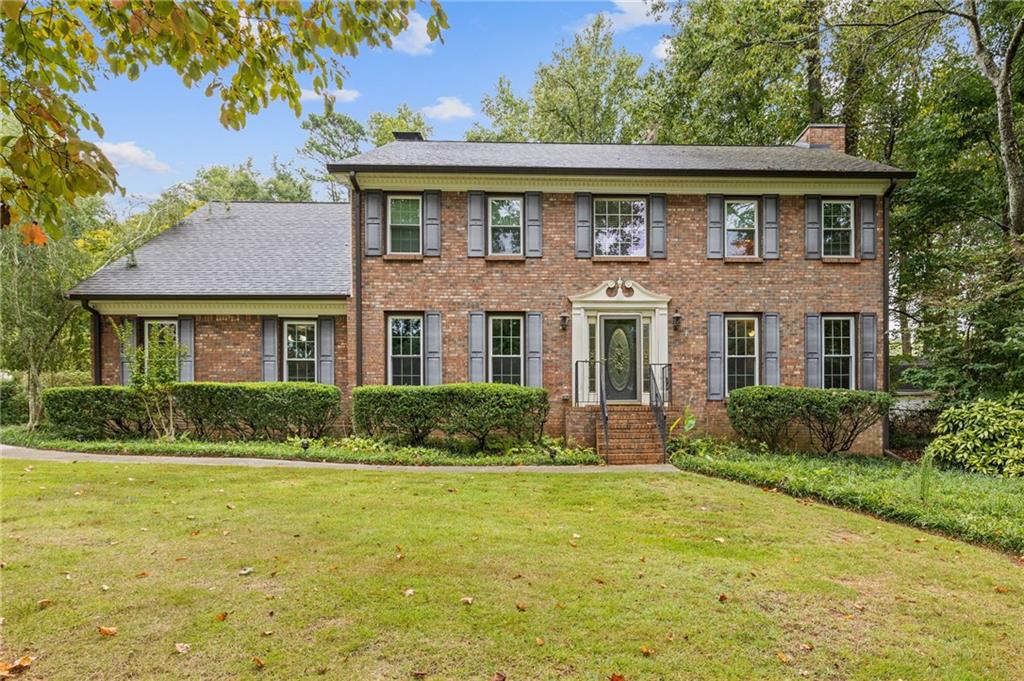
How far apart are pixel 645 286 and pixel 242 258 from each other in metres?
9.79

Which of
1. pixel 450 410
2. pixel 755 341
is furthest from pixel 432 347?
pixel 755 341

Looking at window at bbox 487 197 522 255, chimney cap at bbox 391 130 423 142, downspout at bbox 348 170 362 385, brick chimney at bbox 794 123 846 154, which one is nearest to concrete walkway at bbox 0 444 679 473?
downspout at bbox 348 170 362 385

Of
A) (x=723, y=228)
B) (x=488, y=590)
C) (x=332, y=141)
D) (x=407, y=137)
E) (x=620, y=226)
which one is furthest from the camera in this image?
(x=332, y=141)

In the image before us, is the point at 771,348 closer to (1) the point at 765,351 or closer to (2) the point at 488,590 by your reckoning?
(1) the point at 765,351

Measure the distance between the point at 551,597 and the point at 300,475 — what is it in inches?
218

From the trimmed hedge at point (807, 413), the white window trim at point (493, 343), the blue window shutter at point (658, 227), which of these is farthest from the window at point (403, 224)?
the trimmed hedge at point (807, 413)

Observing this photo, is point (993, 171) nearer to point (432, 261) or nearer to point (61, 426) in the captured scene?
point (432, 261)

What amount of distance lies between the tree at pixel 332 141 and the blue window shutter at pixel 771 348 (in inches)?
962

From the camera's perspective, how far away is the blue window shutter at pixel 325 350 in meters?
12.1

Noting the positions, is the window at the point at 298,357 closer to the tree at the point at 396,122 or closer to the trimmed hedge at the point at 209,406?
the trimmed hedge at the point at 209,406

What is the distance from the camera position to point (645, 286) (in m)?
11.6

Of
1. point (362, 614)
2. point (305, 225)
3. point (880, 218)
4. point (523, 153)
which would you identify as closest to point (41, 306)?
point (305, 225)

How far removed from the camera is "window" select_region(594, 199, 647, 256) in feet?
38.4

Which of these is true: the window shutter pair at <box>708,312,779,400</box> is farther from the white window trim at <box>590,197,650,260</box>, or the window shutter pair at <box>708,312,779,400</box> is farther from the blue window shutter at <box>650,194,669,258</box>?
the white window trim at <box>590,197,650,260</box>
